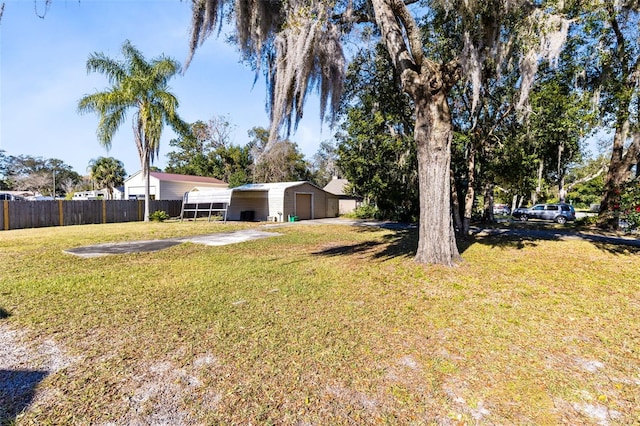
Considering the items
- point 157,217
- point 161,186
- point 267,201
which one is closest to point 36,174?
point 161,186

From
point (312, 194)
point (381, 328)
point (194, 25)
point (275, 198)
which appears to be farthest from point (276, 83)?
point (312, 194)

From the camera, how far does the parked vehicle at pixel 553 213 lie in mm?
17797

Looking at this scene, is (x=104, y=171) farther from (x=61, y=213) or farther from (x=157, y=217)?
(x=157, y=217)

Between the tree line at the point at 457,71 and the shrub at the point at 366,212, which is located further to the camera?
the shrub at the point at 366,212

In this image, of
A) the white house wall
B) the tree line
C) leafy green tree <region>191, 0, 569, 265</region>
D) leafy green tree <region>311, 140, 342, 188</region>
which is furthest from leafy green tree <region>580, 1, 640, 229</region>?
leafy green tree <region>311, 140, 342, 188</region>

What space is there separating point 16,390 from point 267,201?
16.8 m

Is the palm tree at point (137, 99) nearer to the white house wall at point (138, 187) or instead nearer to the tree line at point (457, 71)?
the white house wall at point (138, 187)

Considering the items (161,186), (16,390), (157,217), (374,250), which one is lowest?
(16,390)

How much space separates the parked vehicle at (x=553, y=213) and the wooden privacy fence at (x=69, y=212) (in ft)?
77.7

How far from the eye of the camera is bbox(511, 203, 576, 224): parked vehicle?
17.8 meters

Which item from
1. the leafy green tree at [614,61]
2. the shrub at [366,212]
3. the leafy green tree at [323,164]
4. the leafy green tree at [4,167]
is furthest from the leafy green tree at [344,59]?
the leafy green tree at [4,167]

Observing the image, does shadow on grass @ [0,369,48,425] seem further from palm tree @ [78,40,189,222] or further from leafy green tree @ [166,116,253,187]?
leafy green tree @ [166,116,253,187]

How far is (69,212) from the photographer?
51.4ft

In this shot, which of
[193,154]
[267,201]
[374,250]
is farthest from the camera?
[193,154]
